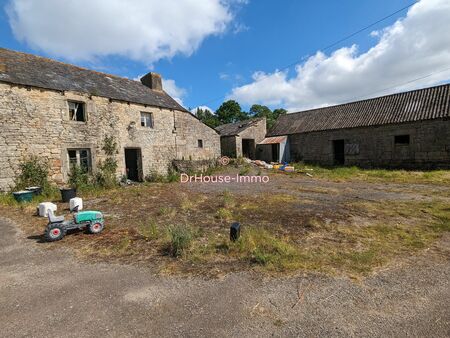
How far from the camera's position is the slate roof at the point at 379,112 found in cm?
1429

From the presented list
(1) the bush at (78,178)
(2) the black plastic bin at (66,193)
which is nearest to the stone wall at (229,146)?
(1) the bush at (78,178)

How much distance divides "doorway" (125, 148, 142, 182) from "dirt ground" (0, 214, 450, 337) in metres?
10.7

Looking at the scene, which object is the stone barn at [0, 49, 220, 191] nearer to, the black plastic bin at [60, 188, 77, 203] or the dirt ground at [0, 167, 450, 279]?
the black plastic bin at [60, 188, 77, 203]

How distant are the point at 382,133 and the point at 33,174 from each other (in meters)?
20.2

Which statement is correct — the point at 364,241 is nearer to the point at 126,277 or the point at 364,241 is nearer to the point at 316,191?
the point at 126,277

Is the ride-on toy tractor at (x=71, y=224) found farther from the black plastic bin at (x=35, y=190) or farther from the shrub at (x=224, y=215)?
the black plastic bin at (x=35, y=190)

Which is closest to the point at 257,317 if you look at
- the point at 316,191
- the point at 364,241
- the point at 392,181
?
the point at 364,241

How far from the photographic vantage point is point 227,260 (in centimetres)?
378

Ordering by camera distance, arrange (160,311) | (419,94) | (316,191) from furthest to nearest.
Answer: (419,94) < (316,191) < (160,311)

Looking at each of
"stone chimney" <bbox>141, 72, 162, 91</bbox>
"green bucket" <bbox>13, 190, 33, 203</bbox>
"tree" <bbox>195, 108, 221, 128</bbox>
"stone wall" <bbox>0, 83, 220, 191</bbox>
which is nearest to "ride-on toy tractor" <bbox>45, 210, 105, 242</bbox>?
"green bucket" <bbox>13, 190, 33, 203</bbox>

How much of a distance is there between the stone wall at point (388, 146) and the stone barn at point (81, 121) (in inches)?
409

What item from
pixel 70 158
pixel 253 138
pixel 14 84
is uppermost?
pixel 14 84

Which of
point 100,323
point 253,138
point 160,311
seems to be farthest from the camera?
point 253,138

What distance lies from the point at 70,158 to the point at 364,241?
12.5 meters
